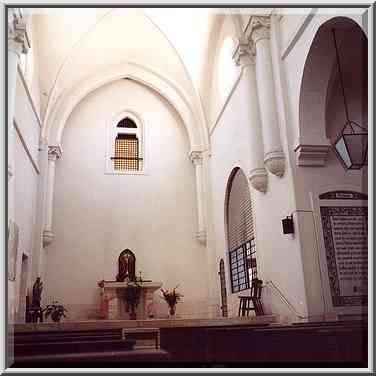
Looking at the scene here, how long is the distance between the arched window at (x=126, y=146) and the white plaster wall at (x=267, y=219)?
329 centimetres

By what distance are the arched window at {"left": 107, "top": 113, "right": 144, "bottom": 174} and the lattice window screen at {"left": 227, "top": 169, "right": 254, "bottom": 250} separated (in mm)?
4035

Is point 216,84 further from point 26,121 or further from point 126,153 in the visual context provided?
point 26,121

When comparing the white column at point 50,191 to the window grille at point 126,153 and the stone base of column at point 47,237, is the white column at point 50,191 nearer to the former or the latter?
the stone base of column at point 47,237

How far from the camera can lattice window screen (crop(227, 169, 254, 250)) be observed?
10.9 meters

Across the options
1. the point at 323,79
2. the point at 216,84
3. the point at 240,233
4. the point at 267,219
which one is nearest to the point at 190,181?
the point at 216,84

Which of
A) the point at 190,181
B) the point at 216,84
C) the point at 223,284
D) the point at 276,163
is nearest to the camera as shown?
the point at 276,163

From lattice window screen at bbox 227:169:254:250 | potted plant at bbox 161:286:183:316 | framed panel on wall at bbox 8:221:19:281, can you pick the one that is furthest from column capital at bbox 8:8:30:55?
potted plant at bbox 161:286:183:316

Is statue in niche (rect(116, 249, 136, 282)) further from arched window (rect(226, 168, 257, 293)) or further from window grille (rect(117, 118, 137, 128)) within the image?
window grille (rect(117, 118, 137, 128))

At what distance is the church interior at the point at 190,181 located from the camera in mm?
7156

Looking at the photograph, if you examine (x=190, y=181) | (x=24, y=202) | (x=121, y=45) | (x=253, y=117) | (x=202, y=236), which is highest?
(x=121, y=45)

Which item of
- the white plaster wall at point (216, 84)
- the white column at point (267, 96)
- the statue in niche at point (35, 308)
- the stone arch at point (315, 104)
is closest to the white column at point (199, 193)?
the white plaster wall at point (216, 84)

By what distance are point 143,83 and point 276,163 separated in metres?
8.69

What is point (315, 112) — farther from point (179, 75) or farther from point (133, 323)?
point (179, 75)

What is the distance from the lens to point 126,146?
1541 cm
